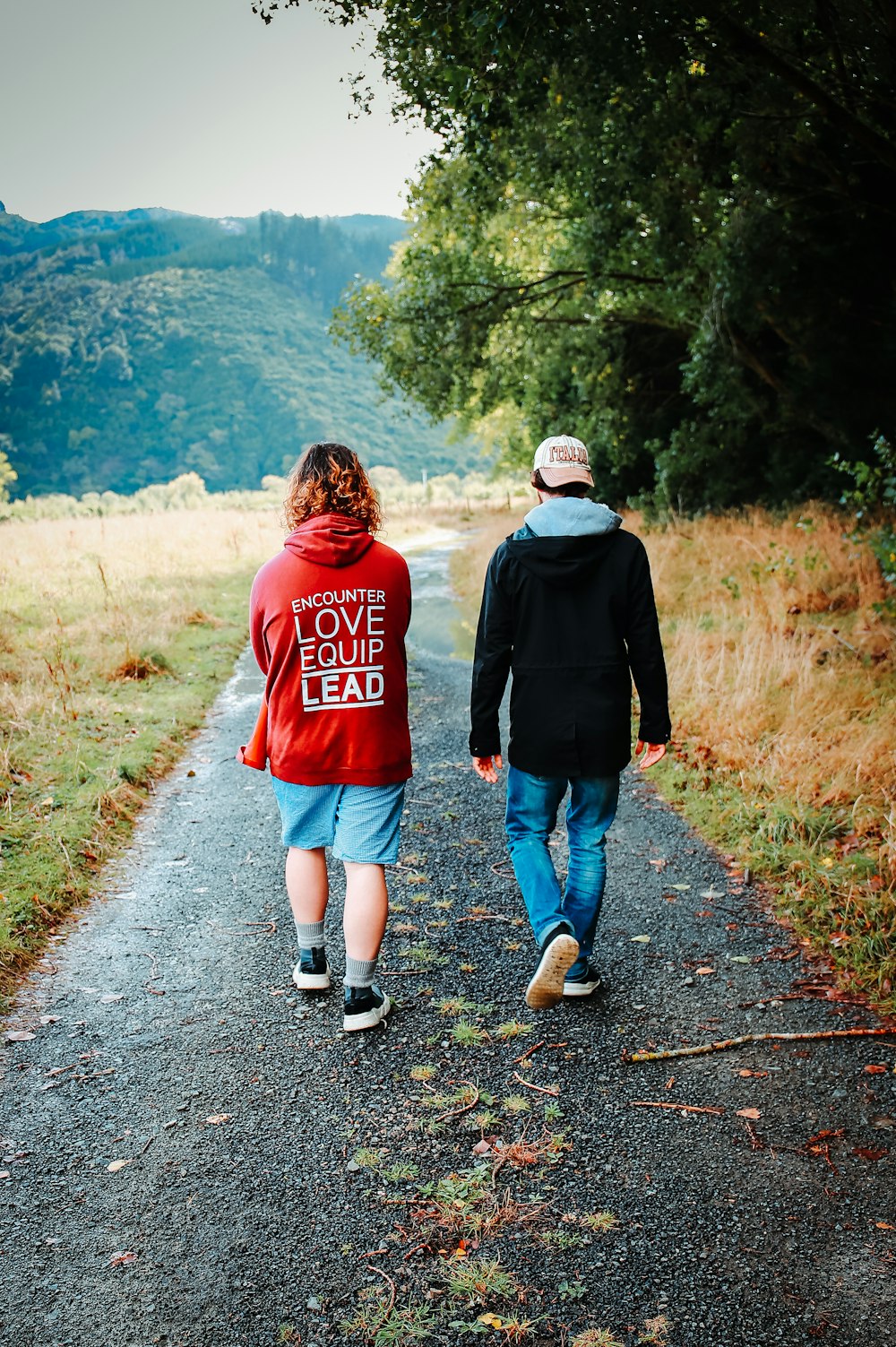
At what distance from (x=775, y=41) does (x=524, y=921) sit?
840cm

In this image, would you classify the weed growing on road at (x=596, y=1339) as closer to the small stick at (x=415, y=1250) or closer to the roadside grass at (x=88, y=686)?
the small stick at (x=415, y=1250)

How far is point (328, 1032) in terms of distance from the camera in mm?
3582

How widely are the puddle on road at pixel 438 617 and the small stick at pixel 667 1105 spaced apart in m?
8.46

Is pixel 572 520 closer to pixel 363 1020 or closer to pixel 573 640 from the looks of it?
pixel 573 640

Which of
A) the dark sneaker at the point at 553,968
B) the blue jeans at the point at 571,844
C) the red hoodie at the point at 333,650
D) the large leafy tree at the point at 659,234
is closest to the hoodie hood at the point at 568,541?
the red hoodie at the point at 333,650

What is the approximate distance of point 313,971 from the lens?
384 cm

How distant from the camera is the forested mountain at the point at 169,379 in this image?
75.2 meters

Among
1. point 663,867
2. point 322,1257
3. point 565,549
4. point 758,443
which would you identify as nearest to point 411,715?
point 663,867

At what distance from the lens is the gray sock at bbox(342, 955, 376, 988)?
11.6ft

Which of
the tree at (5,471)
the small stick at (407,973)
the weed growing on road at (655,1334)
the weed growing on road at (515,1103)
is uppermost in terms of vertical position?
the tree at (5,471)

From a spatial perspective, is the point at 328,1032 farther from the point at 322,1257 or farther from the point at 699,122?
the point at 699,122

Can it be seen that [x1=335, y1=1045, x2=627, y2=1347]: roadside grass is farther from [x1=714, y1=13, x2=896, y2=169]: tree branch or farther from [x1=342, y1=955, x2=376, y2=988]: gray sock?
→ [x1=714, y1=13, x2=896, y2=169]: tree branch

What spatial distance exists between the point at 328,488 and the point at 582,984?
241 centimetres

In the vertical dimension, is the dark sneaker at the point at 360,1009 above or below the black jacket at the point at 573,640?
below
